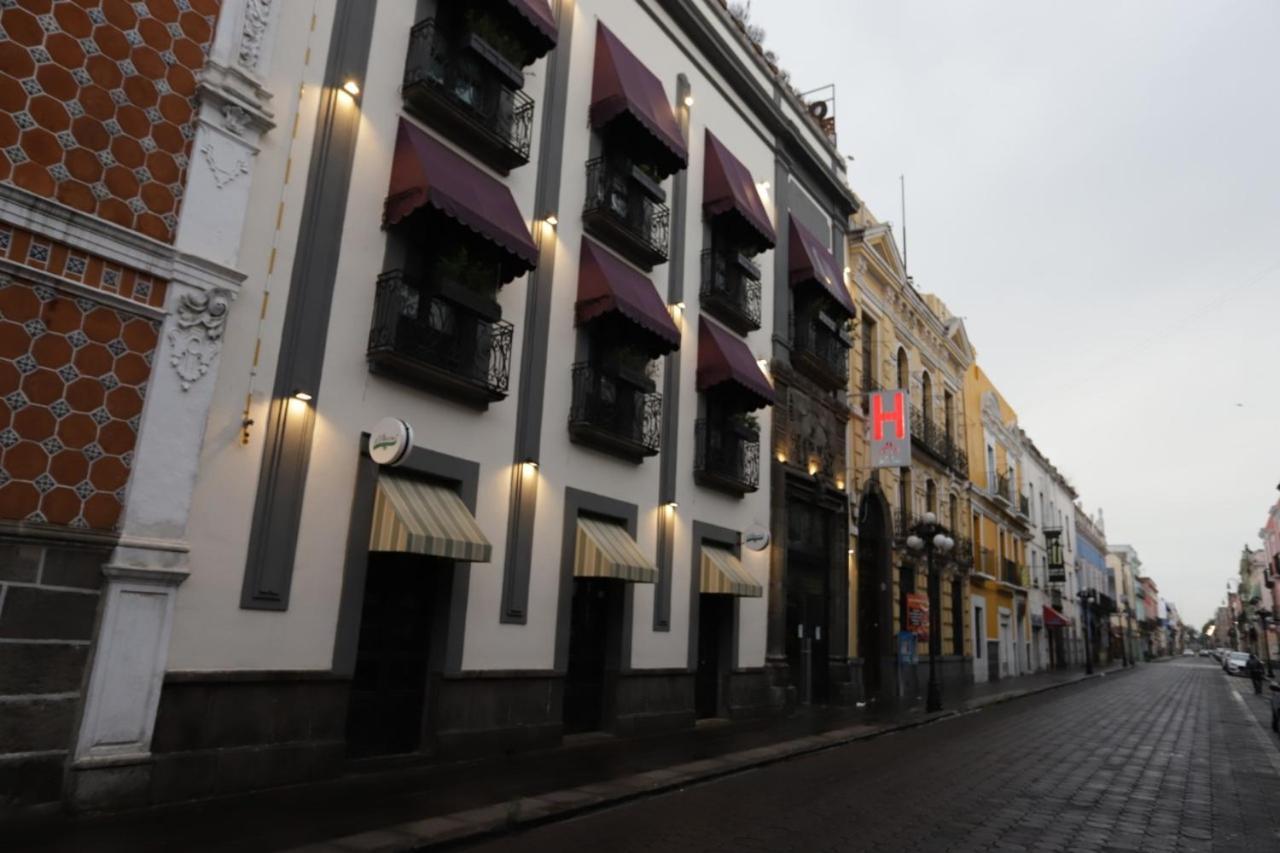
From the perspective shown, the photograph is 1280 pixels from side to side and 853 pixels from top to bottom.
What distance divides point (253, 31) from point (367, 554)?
6184mm

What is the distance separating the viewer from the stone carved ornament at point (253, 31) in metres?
9.03

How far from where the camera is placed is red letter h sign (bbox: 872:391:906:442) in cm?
2336

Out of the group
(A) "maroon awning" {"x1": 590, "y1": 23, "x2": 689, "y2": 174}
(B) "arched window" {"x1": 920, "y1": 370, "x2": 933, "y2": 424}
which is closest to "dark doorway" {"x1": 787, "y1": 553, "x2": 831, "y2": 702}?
(A) "maroon awning" {"x1": 590, "y1": 23, "x2": 689, "y2": 174}

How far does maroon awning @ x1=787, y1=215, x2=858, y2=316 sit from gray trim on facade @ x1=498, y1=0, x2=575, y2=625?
8.77m

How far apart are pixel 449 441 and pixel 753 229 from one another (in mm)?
9855

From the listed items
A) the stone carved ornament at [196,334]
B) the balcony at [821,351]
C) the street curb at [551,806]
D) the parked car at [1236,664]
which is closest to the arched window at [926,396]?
the balcony at [821,351]

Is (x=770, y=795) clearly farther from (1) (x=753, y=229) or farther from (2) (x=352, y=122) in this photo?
(1) (x=753, y=229)

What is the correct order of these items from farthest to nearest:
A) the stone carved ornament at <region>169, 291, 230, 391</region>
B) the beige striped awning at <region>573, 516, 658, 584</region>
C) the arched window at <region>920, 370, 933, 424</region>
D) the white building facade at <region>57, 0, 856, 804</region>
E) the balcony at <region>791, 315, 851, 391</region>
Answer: the arched window at <region>920, 370, 933, 424</region>
the balcony at <region>791, 315, 851, 391</region>
the beige striped awning at <region>573, 516, 658, 584</region>
the white building facade at <region>57, 0, 856, 804</region>
the stone carved ornament at <region>169, 291, 230, 391</region>

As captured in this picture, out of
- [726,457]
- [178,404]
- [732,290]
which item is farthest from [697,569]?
[178,404]

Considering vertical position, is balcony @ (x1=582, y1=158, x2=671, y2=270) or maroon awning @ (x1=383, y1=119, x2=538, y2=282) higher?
balcony @ (x1=582, y1=158, x2=671, y2=270)

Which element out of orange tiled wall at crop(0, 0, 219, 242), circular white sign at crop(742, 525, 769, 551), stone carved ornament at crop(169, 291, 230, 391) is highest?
orange tiled wall at crop(0, 0, 219, 242)

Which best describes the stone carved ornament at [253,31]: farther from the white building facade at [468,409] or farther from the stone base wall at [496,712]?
the stone base wall at [496,712]

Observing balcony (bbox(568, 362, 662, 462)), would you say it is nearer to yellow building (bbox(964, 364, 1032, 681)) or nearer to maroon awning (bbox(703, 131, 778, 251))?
maroon awning (bbox(703, 131, 778, 251))

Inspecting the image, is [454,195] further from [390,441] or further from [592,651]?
[592,651]
